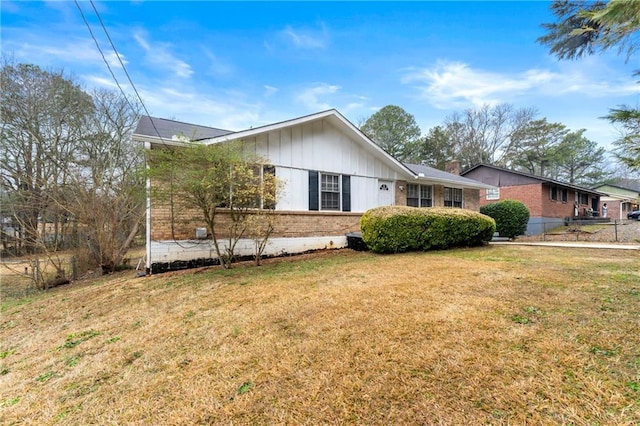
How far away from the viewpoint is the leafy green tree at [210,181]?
6.25 m

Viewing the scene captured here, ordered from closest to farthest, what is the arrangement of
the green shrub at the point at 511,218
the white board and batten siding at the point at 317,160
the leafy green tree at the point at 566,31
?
1. the white board and batten siding at the point at 317,160
2. the leafy green tree at the point at 566,31
3. the green shrub at the point at 511,218

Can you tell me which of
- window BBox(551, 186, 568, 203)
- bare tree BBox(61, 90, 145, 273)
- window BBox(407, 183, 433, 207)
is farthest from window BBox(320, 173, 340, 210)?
window BBox(551, 186, 568, 203)

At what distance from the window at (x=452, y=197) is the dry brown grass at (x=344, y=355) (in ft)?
31.4

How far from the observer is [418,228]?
9383mm

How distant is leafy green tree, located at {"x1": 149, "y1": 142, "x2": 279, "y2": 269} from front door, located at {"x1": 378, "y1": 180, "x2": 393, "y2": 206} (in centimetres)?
578

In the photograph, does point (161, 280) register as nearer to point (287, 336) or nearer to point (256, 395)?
point (287, 336)

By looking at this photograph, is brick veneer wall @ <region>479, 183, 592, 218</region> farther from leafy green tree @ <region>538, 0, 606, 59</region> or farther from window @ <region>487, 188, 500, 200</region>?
leafy green tree @ <region>538, 0, 606, 59</region>

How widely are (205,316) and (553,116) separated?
39.8 m

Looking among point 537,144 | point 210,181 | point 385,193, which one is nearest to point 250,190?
point 210,181

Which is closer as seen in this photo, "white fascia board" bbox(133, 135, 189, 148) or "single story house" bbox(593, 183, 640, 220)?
"white fascia board" bbox(133, 135, 189, 148)

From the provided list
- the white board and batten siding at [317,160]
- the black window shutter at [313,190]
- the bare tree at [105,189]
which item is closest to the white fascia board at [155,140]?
the bare tree at [105,189]

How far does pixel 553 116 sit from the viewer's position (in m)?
30.5

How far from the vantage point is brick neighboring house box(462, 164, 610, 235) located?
19.6m

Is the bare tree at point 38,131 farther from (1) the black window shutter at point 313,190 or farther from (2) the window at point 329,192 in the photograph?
(2) the window at point 329,192
